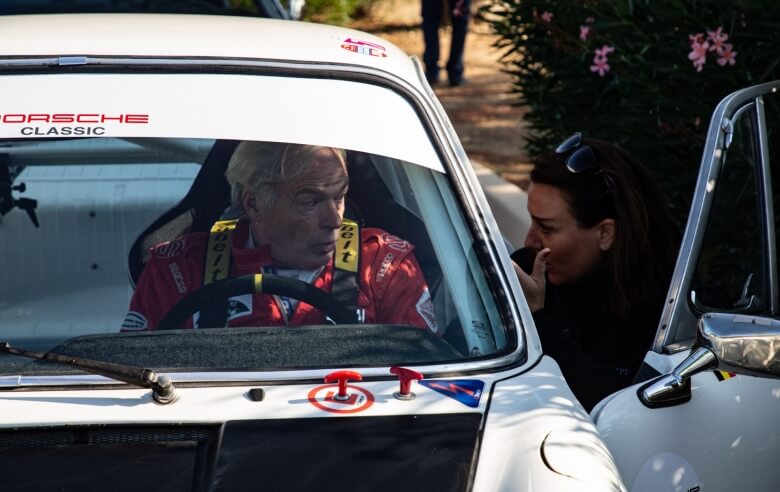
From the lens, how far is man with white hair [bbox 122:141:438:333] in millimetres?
2686

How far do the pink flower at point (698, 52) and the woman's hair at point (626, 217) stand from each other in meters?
1.50

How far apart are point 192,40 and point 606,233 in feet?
4.18

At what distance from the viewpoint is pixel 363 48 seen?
10.1 ft

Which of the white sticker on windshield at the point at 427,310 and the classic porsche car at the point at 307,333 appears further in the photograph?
the white sticker on windshield at the point at 427,310

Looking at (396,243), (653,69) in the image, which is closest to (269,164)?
(396,243)

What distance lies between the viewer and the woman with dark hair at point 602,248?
3.30 meters

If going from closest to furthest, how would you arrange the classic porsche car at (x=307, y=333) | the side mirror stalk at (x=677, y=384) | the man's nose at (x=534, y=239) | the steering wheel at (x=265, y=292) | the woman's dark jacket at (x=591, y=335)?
the classic porsche car at (x=307, y=333), the side mirror stalk at (x=677, y=384), the steering wheel at (x=265, y=292), the woman's dark jacket at (x=591, y=335), the man's nose at (x=534, y=239)

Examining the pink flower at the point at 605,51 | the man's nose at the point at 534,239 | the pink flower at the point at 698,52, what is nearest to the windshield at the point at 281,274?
the man's nose at the point at 534,239

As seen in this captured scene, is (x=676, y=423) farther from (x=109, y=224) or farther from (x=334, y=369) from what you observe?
(x=109, y=224)

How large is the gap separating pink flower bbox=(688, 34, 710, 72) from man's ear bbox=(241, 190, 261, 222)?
255cm

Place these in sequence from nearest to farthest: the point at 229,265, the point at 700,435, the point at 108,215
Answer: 1. the point at 700,435
2. the point at 229,265
3. the point at 108,215

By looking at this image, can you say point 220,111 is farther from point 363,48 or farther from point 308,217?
point 363,48

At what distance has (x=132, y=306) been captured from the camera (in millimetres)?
2748

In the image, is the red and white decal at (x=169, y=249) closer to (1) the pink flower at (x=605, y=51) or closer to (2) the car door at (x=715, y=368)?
(2) the car door at (x=715, y=368)
